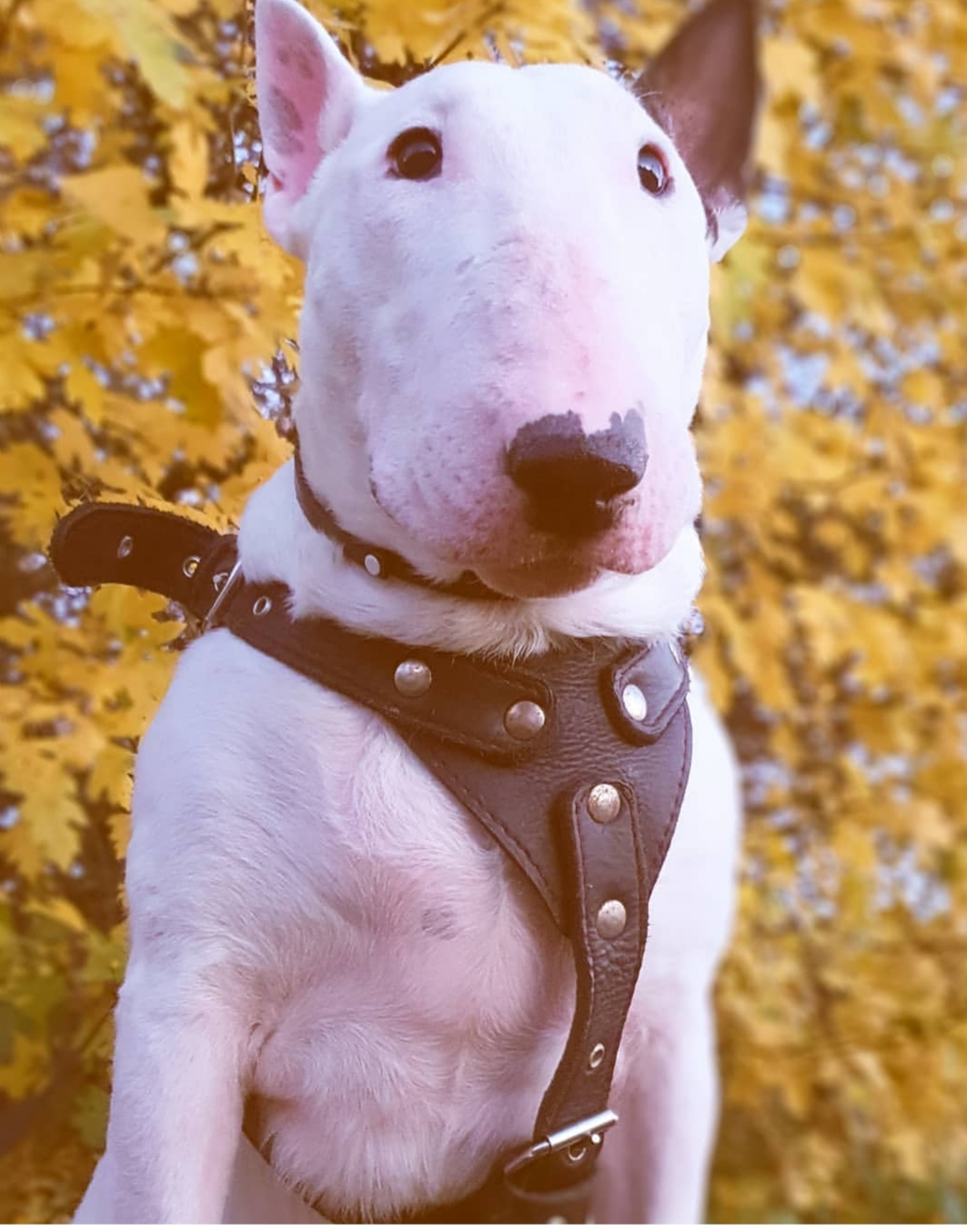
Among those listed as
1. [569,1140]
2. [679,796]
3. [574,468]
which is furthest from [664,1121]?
[574,468]

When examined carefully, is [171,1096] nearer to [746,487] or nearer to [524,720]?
[524,720]

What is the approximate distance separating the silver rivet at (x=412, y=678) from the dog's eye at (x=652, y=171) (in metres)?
0.26

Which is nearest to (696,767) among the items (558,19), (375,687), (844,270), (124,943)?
(375,687)

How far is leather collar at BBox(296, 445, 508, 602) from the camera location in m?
0.60

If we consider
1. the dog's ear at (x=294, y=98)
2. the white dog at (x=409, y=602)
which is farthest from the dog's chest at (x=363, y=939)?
the dog's ear at (x=294, y=98)

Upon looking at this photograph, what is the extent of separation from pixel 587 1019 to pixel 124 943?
0.25 metres

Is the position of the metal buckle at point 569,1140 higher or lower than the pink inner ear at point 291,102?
lower

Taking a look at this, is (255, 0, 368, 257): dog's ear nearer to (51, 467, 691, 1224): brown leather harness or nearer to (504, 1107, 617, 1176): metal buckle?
(51, 467, 691, 1224): brown leather harness

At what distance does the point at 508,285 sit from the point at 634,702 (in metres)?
0.23

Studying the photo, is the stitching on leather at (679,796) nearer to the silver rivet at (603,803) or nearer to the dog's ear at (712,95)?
the silver rivet at (603,803)

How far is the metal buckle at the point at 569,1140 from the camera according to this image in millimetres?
603

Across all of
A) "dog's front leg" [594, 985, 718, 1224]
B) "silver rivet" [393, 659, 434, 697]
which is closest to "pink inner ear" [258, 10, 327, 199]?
"silver rivet" [393, 659, 434, 697]

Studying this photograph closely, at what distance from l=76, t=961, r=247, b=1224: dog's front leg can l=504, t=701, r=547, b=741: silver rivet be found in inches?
7.6

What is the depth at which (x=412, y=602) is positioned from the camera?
0.61 metres
